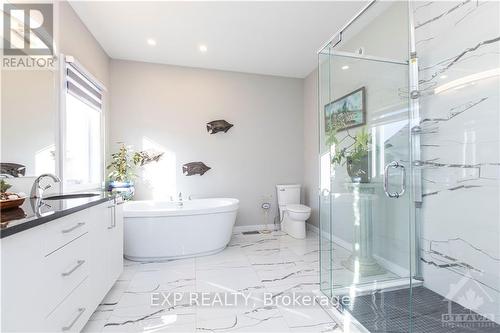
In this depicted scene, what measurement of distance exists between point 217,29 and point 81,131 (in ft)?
6.78

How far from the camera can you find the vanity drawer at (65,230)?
1.18 meters

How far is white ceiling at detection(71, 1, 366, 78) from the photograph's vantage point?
247cm

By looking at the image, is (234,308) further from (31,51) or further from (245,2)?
(245,2)

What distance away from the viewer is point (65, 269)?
131 cm

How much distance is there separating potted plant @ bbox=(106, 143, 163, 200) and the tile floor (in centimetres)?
103

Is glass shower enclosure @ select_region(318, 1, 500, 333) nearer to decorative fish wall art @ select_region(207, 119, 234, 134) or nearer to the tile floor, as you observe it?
the tile floor

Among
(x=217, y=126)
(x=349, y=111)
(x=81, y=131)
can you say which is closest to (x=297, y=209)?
(x=349, y=111)

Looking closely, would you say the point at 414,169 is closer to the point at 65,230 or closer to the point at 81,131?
the point at 65,230

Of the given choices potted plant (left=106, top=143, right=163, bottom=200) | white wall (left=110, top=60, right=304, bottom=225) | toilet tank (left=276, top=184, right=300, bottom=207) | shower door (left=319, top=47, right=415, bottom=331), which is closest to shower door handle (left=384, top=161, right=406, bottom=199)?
shower door (left=319, top=47, right=415, bottom=331)

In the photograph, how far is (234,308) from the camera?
1.87 meters

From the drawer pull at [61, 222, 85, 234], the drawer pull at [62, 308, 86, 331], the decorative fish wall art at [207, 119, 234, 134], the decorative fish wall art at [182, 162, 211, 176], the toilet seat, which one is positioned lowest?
the drawer pull at [62, 308, 86, 331]

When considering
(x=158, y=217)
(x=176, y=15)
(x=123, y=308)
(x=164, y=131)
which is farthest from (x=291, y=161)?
(x=123, y=308)

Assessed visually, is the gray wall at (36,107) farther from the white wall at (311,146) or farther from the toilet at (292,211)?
the white wall at (311,146)

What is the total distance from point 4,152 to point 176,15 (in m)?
2.02
